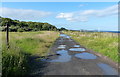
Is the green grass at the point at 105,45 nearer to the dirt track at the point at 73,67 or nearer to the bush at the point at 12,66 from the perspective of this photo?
the dirt track at the point at 73,67

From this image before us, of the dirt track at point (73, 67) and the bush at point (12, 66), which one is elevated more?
the bush at point (12, 66)

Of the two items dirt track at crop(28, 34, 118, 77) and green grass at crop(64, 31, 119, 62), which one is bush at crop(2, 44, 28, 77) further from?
green grass at crop(64, 31, 119, 62)

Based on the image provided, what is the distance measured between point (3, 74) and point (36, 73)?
4.57 ft

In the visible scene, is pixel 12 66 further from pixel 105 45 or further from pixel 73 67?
pixel 105 45

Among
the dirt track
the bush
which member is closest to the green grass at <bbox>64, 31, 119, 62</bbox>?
the dirt track

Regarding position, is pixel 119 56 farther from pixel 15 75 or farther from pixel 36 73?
pixel 15 75

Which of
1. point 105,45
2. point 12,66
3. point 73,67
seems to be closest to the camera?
point 12,66

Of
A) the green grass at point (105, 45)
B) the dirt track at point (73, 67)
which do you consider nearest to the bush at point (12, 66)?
the dirt track at point (73, 67)

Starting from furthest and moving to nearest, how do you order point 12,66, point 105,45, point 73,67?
point 105,45, point 73,67, point 12,66

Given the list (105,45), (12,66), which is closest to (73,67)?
(12,66)

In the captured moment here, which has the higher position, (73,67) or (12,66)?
(12,66)

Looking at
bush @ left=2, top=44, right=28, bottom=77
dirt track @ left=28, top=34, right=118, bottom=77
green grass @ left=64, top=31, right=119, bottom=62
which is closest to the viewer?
bush @ left=2, top=44, right=28, bottom=77

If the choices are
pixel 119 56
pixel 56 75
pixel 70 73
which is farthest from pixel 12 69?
pixel 119 56

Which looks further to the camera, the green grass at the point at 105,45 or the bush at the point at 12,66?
the green grass at the point at 105,45
